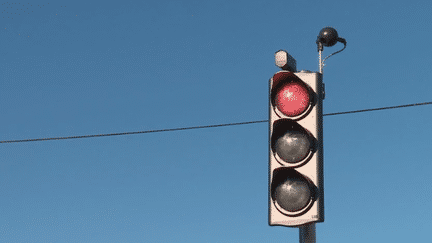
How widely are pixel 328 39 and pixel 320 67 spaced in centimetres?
76

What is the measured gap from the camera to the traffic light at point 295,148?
110 inches

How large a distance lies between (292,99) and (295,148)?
10.5 inches

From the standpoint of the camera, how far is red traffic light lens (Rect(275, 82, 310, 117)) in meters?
2.97

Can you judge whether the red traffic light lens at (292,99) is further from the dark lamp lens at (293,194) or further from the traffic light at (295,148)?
the dark lamp lens at (293,194)

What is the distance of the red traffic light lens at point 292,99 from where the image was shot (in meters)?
2.97

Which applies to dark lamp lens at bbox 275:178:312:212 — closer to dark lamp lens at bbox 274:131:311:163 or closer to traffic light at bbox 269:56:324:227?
traffic light at bbox 269:56:324:227

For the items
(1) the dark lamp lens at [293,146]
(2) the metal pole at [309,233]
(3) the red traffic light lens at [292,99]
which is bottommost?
(2) the metal pole at [309,233]

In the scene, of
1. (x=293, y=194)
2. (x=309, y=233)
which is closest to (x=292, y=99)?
(x=293, y=194)

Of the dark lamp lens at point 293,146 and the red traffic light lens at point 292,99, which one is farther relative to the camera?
the red traffic light lens at point 292,99

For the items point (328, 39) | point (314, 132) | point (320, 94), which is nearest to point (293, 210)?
point (314, 132)

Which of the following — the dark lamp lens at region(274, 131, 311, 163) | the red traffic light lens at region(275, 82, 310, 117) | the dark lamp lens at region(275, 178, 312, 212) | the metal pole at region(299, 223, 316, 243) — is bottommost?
the metal pole at region(299, 223, 316, 243)

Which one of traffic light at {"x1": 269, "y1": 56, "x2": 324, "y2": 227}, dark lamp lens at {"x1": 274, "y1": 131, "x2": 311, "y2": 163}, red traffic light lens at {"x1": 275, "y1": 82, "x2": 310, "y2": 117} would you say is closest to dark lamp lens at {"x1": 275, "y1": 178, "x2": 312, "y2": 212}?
traffic light at {"x1": 269, "y1": 56, "x2": 324, "y2": 227}

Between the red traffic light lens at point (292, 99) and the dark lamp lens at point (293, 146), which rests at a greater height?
the red traffic light lens at point (292, 99)

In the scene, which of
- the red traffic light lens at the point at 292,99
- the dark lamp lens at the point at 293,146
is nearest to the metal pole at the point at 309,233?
the dark lamp lens at the point at 293,146
